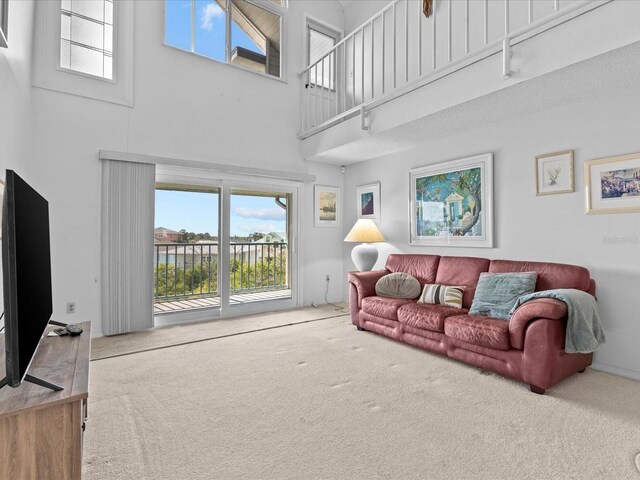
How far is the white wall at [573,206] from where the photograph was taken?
106 inches

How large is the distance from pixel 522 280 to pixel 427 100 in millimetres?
1779

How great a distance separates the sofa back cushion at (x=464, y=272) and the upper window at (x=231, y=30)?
3.58 metres

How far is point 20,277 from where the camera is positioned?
1095 millimetres

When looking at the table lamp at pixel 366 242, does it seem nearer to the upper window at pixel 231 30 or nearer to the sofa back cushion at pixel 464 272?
the sofa back cushion at pixel 464 272

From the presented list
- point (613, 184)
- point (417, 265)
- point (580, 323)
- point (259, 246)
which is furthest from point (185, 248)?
point (613, 184)

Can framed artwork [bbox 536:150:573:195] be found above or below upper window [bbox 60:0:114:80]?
below

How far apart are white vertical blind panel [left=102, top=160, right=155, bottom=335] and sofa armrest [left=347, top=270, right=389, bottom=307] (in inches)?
89.3

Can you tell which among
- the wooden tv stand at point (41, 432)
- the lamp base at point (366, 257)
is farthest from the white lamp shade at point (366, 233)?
the wooden tv stand at point (41, 432)

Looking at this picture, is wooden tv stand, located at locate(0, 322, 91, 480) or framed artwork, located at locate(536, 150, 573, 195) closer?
wooden tv stand, located at locate(0, 322, 91, 480)

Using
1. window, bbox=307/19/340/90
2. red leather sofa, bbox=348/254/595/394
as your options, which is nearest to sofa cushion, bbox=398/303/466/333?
red leather sofa, bbox=348/254/595/394

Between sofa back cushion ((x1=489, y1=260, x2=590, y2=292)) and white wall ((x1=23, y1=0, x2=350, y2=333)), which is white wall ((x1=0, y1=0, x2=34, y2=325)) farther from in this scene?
sofa back cushion ((x1=489, y1=260, x2=590, y2=292))

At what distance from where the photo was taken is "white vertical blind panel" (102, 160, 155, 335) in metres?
3.63

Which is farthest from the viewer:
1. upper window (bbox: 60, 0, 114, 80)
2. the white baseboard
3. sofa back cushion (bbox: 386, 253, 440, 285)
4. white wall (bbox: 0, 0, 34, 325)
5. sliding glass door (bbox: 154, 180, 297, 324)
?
sliding glass door (bbox: 154, 180, 297, 324)

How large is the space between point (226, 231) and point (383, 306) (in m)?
2.21
